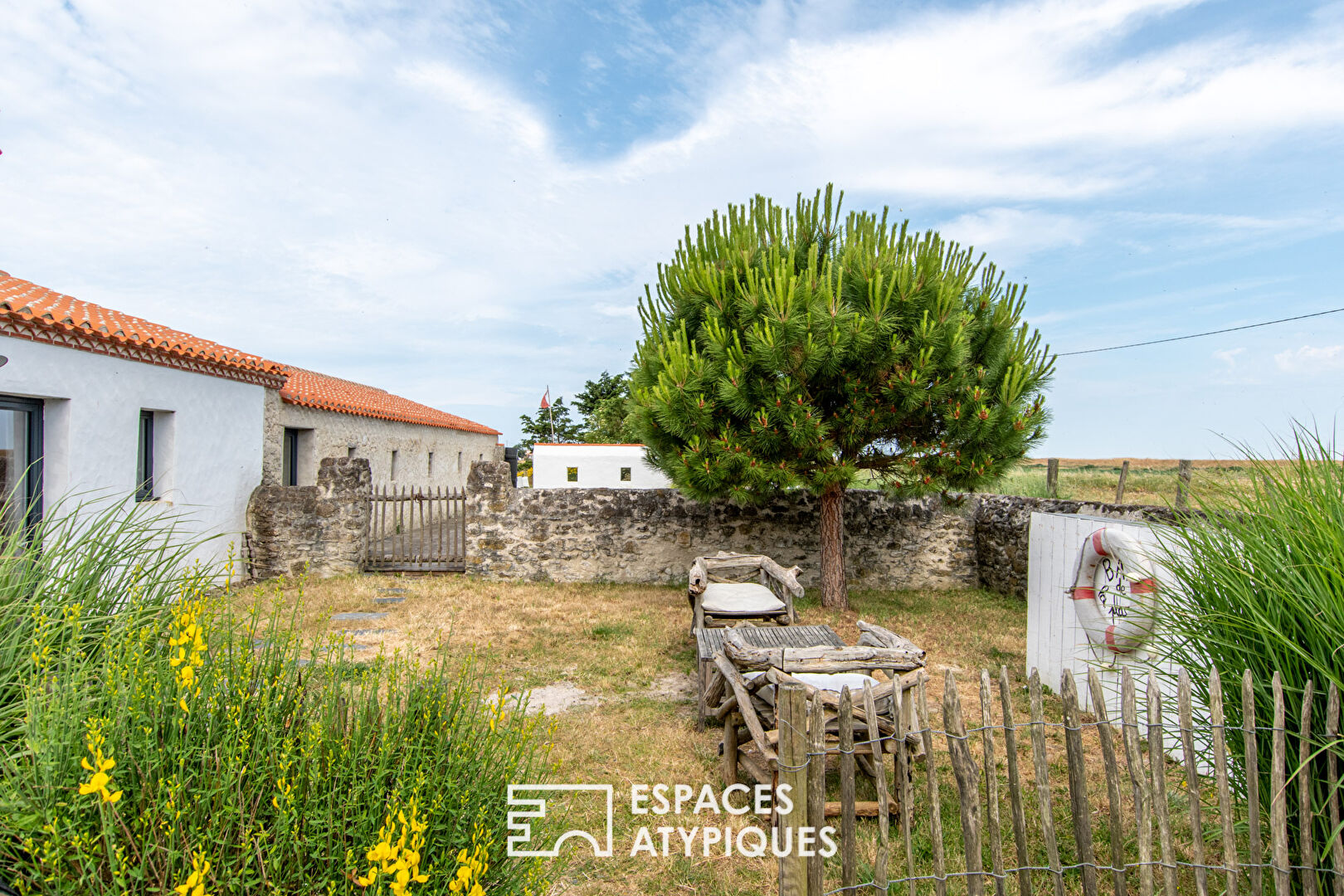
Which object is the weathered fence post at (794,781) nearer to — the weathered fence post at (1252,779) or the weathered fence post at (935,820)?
the weathered fence post at (935,820)

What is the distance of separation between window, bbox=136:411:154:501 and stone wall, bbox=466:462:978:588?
398cm

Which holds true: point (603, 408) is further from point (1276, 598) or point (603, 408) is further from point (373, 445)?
point (1276, 598)

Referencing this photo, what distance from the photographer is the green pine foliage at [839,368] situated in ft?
24.6

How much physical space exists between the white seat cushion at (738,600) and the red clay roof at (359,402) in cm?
817

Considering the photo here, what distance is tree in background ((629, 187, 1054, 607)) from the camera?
7500mm

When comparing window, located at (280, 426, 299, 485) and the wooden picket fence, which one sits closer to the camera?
the wooden picket fence

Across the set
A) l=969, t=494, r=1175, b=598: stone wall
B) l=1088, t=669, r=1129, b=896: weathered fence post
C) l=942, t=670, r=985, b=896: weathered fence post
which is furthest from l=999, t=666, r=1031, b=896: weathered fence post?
l=969, t=494, r=1175, b=598: stone wall

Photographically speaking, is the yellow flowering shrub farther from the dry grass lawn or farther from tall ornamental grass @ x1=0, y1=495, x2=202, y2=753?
the dry grass lawn

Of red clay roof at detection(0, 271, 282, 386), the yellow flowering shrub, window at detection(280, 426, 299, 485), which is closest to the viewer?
the yellow flowering shrub

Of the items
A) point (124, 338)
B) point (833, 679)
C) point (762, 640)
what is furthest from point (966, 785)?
point (124, 338)

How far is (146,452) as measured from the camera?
8477 mm

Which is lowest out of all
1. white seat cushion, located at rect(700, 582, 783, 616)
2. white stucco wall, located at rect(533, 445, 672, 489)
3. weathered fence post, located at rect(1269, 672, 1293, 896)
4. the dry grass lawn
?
the dry grass lawn

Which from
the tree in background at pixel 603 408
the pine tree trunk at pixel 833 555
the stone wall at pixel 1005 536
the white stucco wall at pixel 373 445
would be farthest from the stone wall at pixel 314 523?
the tree in background at pixel 603 408

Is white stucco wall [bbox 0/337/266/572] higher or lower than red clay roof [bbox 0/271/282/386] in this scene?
lower
